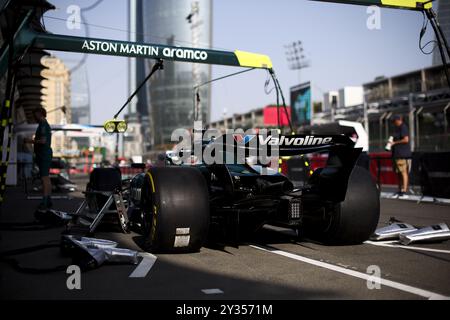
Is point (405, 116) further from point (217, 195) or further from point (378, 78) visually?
point (217, 195)

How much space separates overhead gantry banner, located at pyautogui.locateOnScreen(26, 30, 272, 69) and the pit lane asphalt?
3.64m

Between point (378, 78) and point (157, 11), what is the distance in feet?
218

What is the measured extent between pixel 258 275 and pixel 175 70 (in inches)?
4954

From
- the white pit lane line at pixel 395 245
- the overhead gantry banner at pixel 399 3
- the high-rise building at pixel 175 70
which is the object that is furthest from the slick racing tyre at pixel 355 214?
the high-rise building at pixel 175 70

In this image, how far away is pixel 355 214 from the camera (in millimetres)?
5543

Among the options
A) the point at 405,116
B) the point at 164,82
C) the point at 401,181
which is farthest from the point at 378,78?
the point at 164,82

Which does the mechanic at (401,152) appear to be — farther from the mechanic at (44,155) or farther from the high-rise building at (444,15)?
the mechanic at (44,155)

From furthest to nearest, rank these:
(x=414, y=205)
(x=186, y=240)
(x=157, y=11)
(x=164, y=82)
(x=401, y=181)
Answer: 1. (x=164, y=82)
2. (x=157, y=11)
3. (x=401, y=181)
4. (x=414, y=205)
5. (x=186, y=240)

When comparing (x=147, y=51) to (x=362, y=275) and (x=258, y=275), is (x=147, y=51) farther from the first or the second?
(x=362, y=275)

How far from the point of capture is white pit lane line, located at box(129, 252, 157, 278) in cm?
434

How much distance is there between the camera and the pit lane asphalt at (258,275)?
3.68m

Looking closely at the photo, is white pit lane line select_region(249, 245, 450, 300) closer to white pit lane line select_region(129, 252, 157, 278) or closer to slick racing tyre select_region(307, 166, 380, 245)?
slick racing tyre select_region(307, 166, 380, 245)

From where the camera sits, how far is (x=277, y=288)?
385 cm
